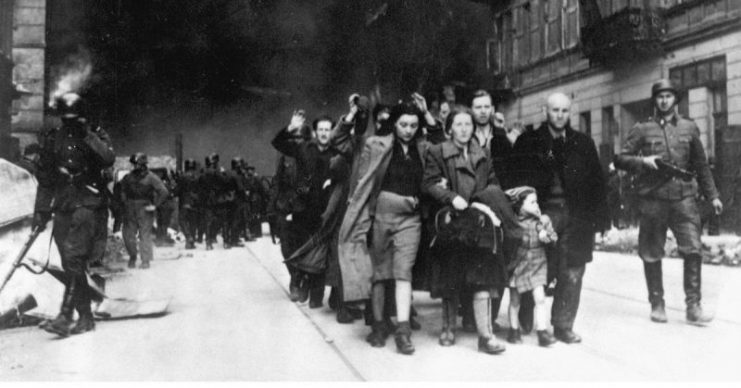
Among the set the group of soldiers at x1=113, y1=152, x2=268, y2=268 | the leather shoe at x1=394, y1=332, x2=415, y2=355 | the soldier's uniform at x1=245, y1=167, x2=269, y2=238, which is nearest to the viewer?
the leather shoe at x1=394, y1=332, x2=415, y2=355

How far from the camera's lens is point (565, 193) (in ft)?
20.5

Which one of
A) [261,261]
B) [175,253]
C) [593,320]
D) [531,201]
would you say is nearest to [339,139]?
[531,201]

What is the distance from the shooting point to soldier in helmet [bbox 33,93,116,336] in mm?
6789

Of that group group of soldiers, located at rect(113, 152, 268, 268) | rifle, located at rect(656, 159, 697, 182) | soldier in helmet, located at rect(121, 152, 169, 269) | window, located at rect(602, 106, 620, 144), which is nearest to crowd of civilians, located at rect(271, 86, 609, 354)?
rifle, located at rect(656, 159, 697, 182)

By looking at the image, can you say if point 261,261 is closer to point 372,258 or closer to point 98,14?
point 372,258

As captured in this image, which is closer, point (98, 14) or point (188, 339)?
point (188, 339)

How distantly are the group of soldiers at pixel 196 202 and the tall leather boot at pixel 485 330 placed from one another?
8.93 m

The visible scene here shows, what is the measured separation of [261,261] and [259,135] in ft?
90.4

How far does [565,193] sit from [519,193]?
40 cm

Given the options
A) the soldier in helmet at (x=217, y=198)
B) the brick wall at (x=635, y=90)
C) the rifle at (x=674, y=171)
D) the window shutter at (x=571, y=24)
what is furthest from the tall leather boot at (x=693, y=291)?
the window shutter at (x=571, y=24)

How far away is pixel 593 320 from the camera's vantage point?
714 centimetres

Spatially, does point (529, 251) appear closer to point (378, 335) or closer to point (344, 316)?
point (378, 335)

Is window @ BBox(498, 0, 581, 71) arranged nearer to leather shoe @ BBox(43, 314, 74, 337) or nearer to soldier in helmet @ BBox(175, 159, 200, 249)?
soldier in helmet @ BBox(175, 159, 200, 249)

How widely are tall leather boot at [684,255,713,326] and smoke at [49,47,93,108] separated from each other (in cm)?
2173
